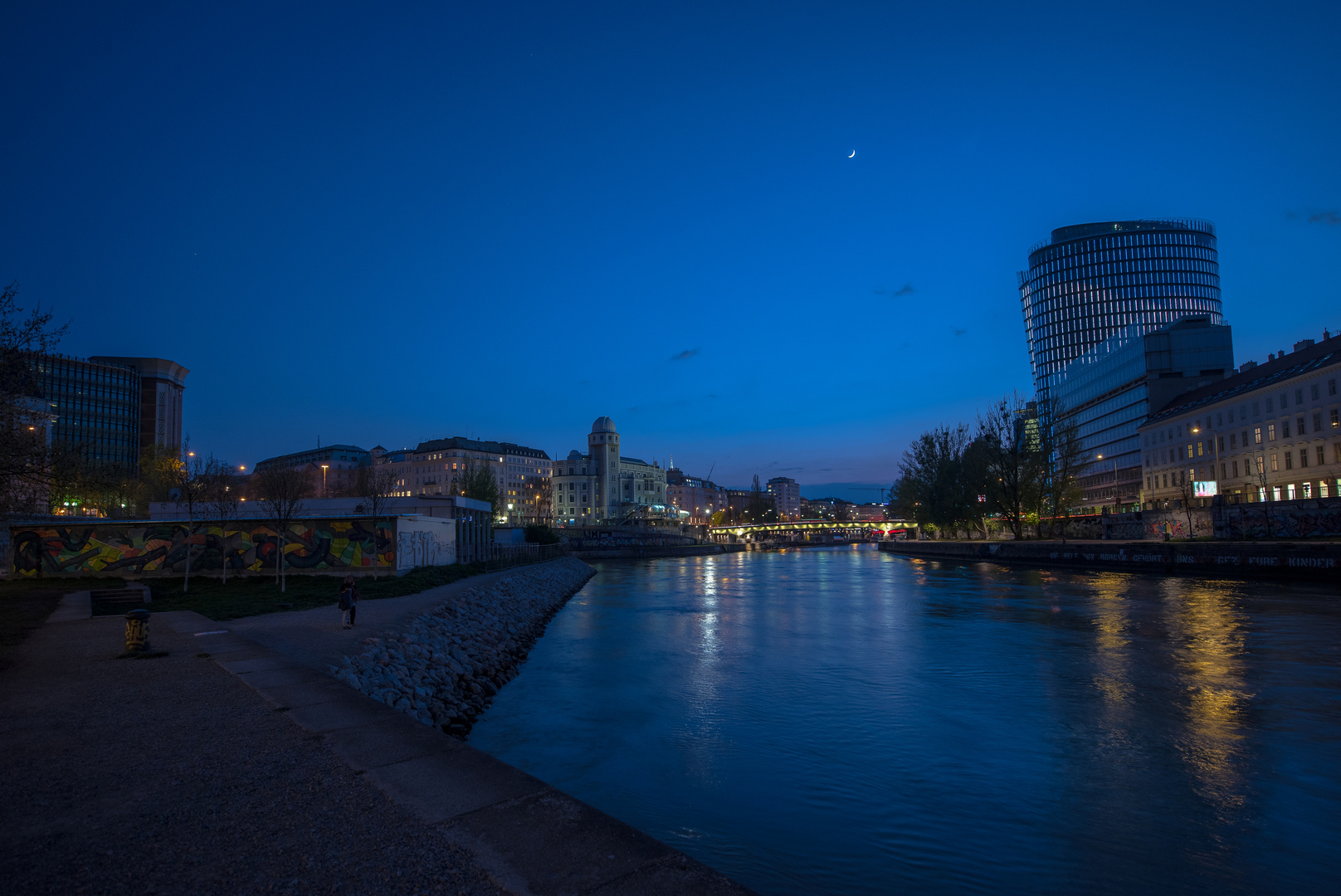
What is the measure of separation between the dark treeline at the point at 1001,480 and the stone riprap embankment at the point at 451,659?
6608 centimetres

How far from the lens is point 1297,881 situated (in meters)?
7.96

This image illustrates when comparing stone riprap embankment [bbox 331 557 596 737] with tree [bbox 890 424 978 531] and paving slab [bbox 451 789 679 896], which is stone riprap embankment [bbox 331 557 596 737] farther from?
tree [bbox 890 424 978 531]

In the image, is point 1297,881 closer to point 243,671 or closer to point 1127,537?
point 243,671

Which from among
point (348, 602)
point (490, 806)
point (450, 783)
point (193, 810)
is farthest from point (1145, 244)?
point (193, 810)

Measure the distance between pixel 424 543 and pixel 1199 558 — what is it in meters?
47.4

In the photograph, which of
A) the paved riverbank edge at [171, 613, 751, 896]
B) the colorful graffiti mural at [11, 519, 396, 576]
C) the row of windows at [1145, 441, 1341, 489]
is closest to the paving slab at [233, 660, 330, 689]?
the paved riverbank edge at [171, 613, 751, 896]

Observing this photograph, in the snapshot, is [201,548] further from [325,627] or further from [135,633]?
[135,633]

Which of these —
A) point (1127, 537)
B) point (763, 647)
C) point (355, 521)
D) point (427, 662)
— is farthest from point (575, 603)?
point (1127, 537)

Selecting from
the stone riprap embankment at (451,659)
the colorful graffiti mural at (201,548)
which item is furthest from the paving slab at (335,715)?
the colorful graffiti mural at (201,548)

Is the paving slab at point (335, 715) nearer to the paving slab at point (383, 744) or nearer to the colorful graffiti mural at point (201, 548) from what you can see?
the paving slab at point (383, 744)

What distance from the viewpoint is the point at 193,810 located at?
6207 millimetres

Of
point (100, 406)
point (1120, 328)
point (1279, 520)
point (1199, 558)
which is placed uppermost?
point (1120, 328)

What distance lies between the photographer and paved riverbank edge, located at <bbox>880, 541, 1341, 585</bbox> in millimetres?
37200

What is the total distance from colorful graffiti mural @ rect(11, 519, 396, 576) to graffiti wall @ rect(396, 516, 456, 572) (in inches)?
43.7
